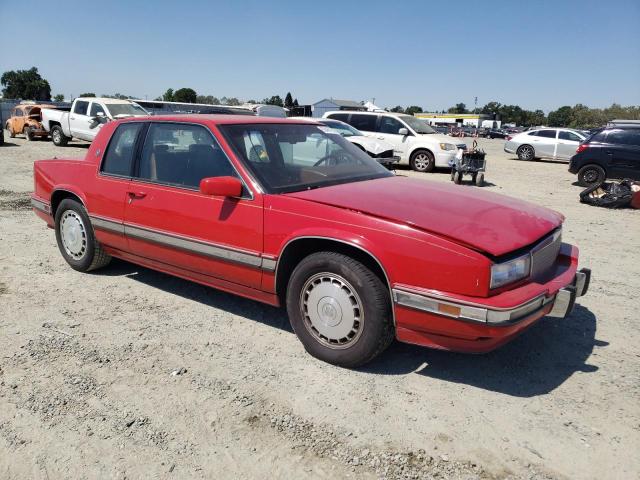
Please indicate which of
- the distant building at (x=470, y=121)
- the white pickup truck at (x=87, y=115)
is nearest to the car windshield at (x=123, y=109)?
the white pickup truck at (x=87, y=115)

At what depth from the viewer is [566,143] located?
1936 cm

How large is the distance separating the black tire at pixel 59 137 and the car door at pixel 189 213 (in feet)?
57.9

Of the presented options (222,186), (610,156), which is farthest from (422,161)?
(222,186)

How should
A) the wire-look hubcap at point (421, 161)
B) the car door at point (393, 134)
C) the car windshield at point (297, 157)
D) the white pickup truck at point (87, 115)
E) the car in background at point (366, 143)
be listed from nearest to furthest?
1. the car windshield at point (297, 157)
2. the car in background at point (366, 143)
3. the wire-look hubcap at point (421, 161)
4. the car door at point (393, 134)
5. the white pickup truck at point (87, 115)

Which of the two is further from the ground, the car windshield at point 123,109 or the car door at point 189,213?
the car windshield at point 123,109

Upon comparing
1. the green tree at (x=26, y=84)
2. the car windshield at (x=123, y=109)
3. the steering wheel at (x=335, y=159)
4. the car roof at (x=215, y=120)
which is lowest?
the steering wheel at (x=335, y=159)

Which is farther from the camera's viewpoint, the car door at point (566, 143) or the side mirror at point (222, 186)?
the car door at point (566, 143)

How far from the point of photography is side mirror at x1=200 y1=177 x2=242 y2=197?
3.43 m

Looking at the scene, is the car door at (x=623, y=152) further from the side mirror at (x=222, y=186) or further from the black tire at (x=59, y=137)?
the black tire at (x=59, y=137)

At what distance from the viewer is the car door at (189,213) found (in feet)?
11.6

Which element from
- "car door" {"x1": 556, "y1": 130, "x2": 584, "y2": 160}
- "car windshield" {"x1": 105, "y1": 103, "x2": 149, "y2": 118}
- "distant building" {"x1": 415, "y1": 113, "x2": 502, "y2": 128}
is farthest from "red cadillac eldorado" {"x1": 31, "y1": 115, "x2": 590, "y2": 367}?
"distant building" {"x1": 415, "y1": 113, "x2": 502, "y2": 128}

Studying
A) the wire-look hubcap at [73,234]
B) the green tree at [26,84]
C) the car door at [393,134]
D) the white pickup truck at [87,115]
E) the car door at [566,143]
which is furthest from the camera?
the green tree at [26,84]

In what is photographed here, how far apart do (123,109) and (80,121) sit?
1755 millimetres

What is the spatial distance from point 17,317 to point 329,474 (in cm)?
301
